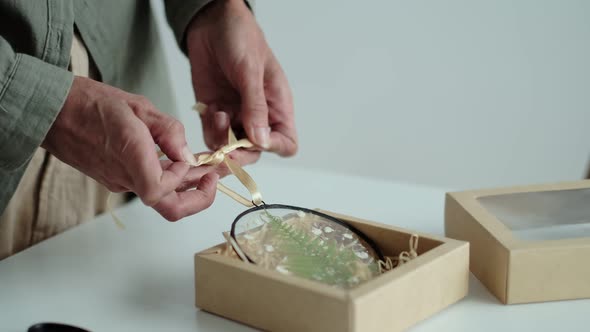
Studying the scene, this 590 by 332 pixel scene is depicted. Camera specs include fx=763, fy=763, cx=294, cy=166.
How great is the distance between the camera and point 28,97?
70 centimetres

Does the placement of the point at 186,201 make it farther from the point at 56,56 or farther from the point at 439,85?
the point at 439,85

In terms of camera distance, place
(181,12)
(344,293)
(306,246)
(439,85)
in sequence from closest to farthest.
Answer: (344,293) < (306,246) < (181,12) < (439,85)

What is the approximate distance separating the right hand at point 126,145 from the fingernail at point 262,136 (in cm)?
18

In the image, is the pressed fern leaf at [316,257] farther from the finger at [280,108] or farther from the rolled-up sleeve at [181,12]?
the rolled-up sleeve at [181,12]

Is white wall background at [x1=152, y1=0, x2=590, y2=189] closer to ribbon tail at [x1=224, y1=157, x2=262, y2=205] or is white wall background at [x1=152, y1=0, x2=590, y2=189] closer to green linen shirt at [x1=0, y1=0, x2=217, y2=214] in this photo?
green linen shirt at [x1=0, y1=0, x2=217, y2=214]

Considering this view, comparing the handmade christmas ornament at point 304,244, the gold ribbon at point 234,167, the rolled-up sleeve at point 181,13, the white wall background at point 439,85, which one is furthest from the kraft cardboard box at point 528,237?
the white wall background at point 439,85

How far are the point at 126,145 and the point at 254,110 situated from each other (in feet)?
0.92

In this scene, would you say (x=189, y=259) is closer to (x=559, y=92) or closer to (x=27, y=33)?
(x=27, y=33)

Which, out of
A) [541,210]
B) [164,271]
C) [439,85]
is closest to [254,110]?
→ [164,271]

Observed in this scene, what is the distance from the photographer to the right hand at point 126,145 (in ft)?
2.23

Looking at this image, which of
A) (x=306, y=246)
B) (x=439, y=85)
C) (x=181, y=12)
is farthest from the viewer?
(x=439, y=85)

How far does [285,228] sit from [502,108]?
157 centimetres

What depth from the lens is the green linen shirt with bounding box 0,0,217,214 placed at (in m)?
0.70

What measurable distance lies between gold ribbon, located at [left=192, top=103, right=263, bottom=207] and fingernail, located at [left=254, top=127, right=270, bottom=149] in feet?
0.04
